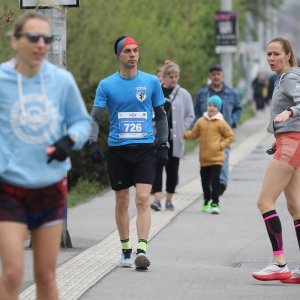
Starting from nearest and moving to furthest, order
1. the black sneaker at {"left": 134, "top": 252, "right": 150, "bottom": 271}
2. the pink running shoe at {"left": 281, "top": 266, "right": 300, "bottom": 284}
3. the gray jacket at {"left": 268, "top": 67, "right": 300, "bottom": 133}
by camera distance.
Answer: the gray jacket at {"left": 268, "top": 67, "right": 300, "bottom": 133}
the pink running shoe at {"left": 281, "top": 266, "right": 300, "bottom": 284}
the black sneaker at {"left": 134, "top": 252, "right": 150, "bottom": 271}

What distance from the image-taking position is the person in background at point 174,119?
13.9 meters

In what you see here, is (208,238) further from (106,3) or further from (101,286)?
(106,3)

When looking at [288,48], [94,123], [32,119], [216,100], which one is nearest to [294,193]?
[288,48]

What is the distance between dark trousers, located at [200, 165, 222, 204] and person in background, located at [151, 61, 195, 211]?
1.16 feet

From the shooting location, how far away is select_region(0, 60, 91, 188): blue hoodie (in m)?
5.83

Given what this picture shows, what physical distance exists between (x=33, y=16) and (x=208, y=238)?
19.9ft

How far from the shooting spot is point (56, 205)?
5.95m

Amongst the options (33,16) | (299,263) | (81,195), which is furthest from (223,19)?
(33,16)

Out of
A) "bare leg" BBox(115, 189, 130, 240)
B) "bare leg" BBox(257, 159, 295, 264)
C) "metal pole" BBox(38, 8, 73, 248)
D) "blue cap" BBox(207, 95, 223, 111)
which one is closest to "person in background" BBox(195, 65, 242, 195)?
"blue cap" BBox(207, 95, 223, 111)

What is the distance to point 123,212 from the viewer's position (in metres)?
9.72

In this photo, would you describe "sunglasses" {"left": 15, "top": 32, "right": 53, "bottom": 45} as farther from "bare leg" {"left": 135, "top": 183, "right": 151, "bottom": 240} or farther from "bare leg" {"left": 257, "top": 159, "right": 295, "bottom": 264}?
"bare leg" {"left": 135, "top": 183, "right": 151, "bottom": 240}

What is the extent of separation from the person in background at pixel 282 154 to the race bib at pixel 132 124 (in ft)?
3.91

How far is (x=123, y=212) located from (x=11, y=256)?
13.0 ft

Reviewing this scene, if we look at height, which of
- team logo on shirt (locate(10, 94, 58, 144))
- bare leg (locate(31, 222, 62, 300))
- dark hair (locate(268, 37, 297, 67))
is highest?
dark hair (locate(268, 37, 297, 67))
